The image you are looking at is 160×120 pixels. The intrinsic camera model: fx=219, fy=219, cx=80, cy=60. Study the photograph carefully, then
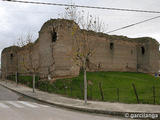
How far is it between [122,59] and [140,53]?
6993mm

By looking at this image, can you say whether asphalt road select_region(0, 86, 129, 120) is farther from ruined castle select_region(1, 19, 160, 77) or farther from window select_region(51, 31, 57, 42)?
window select_region(51, 31, 57, 42)

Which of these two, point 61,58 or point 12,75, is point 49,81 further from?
point 12,75

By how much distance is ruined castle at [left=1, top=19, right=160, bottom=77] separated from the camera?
26.8 m

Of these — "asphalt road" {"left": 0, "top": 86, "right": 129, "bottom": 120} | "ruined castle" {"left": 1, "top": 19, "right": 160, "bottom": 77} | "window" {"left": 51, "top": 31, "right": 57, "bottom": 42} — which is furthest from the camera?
"window" {"left": 51, "top": 31, "right": 57, "bottom": 42}

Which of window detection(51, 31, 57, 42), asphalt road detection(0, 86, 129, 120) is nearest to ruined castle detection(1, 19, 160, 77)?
window detection(51, 31, 57, 42)

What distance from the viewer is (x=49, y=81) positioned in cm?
2648

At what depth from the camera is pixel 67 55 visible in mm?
26750

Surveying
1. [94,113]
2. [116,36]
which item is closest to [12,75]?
[116,36]

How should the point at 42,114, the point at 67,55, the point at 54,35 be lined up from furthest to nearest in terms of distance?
the point at 54,35, the point at 67,55, the point at 42,114

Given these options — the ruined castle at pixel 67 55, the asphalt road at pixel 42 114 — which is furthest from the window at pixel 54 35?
the asphalt road at pixel 42 114

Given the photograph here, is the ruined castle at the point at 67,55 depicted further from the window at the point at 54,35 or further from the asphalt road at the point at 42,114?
the asphalt road at the point at 42,114

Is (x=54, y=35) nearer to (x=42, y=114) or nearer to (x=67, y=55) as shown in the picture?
(x=67, y=55)

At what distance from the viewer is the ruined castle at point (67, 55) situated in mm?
26797

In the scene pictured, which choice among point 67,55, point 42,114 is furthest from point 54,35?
point 42,114
